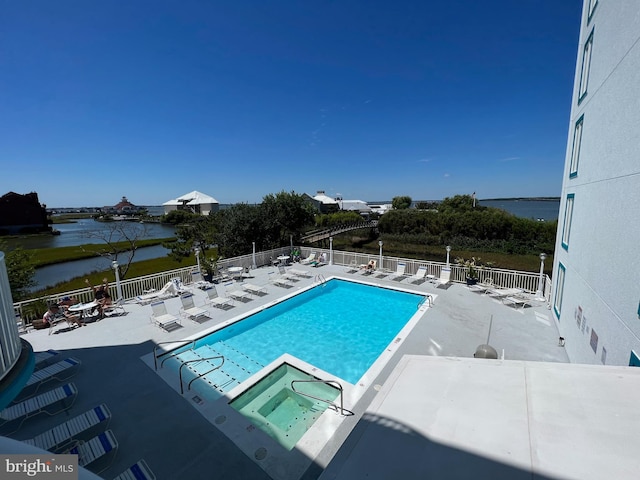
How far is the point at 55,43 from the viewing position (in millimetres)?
8117

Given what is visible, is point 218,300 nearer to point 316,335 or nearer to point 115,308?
point 115,308

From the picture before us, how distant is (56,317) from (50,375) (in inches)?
145

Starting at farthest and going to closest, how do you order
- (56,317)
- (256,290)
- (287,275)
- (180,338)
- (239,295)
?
(287,275) < (256,290) < (239,295) < (56,317) < (180,338)

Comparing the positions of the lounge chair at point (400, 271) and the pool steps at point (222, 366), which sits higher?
the lounge chair at point (400, 271)

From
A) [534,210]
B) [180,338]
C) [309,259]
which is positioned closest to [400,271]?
[309,259]

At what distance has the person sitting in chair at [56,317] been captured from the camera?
25.3ft

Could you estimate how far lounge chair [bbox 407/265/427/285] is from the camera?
11.8 metres

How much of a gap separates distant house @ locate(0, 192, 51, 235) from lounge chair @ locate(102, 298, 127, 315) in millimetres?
40124

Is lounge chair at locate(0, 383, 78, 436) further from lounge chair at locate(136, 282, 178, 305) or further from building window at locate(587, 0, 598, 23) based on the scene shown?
building window at locate(587, 0, 598, 23)

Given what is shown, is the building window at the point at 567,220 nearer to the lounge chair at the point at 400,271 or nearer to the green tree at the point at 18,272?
→ the lounge chair at the point at 400,271

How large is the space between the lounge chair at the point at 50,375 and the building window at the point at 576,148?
1238 cm

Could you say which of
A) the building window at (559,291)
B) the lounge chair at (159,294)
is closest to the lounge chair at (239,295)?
the lounge chair at (159,294)

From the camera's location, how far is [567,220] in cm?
747

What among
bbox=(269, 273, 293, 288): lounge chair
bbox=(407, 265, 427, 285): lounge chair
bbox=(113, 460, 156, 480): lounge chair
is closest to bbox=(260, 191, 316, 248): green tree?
bbox=(269, 273, 293, 288): lounge chair
